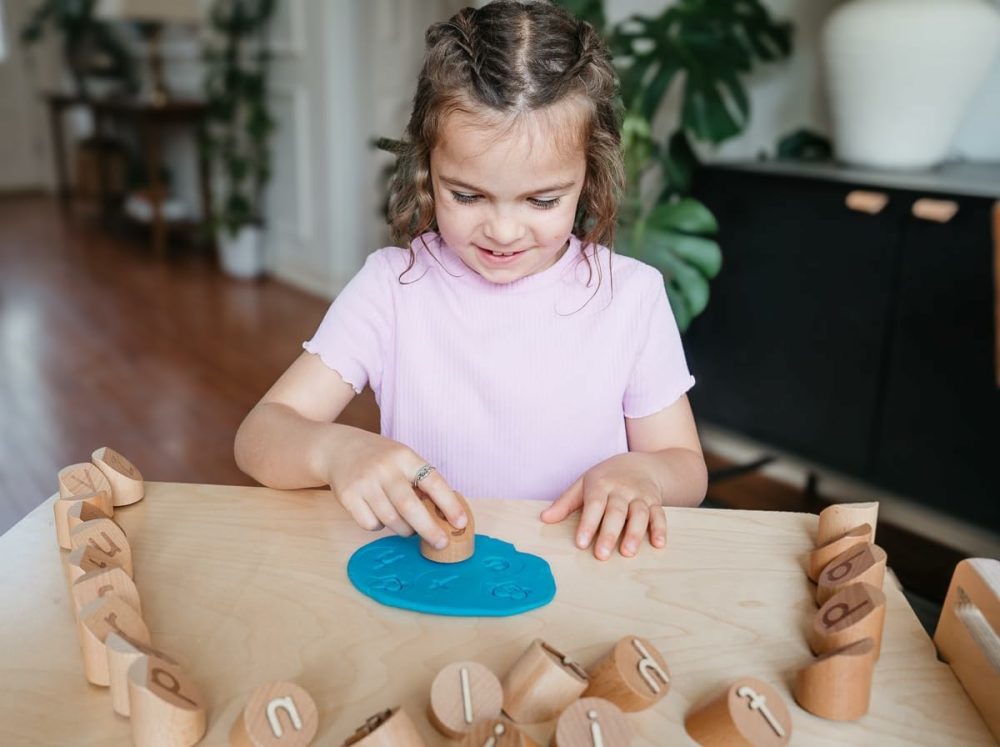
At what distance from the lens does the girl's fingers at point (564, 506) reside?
0.74 meters

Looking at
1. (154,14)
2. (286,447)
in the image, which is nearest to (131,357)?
(154,14)

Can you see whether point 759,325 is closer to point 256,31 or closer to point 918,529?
point 918,529

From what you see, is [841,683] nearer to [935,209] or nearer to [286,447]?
[286,447]

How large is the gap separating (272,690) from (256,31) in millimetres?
4357

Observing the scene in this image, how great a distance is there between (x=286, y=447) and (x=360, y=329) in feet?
0.73

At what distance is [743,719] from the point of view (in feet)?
1.63

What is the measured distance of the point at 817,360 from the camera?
2074 millimetres

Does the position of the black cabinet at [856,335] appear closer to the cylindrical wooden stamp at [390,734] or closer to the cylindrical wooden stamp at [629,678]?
the cylindrical wooden stamp at [629,678]

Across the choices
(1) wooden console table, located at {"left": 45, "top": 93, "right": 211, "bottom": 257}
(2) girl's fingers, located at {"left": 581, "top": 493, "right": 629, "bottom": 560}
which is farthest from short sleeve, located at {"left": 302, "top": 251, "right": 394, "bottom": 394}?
(1) wooden console table, located at {"left": 45, "top": 93, "right": 211, "bottom": 257}

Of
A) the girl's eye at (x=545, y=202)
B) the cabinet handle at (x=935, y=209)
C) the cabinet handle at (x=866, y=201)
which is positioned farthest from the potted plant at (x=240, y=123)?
the girl's eye at (x=545, y=202)

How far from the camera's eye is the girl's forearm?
805 mm

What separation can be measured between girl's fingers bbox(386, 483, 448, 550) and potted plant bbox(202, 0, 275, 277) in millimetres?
3948

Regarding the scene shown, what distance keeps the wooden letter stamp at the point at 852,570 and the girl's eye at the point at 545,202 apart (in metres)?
0.40

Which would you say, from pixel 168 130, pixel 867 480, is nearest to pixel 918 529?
pixel 867 480
